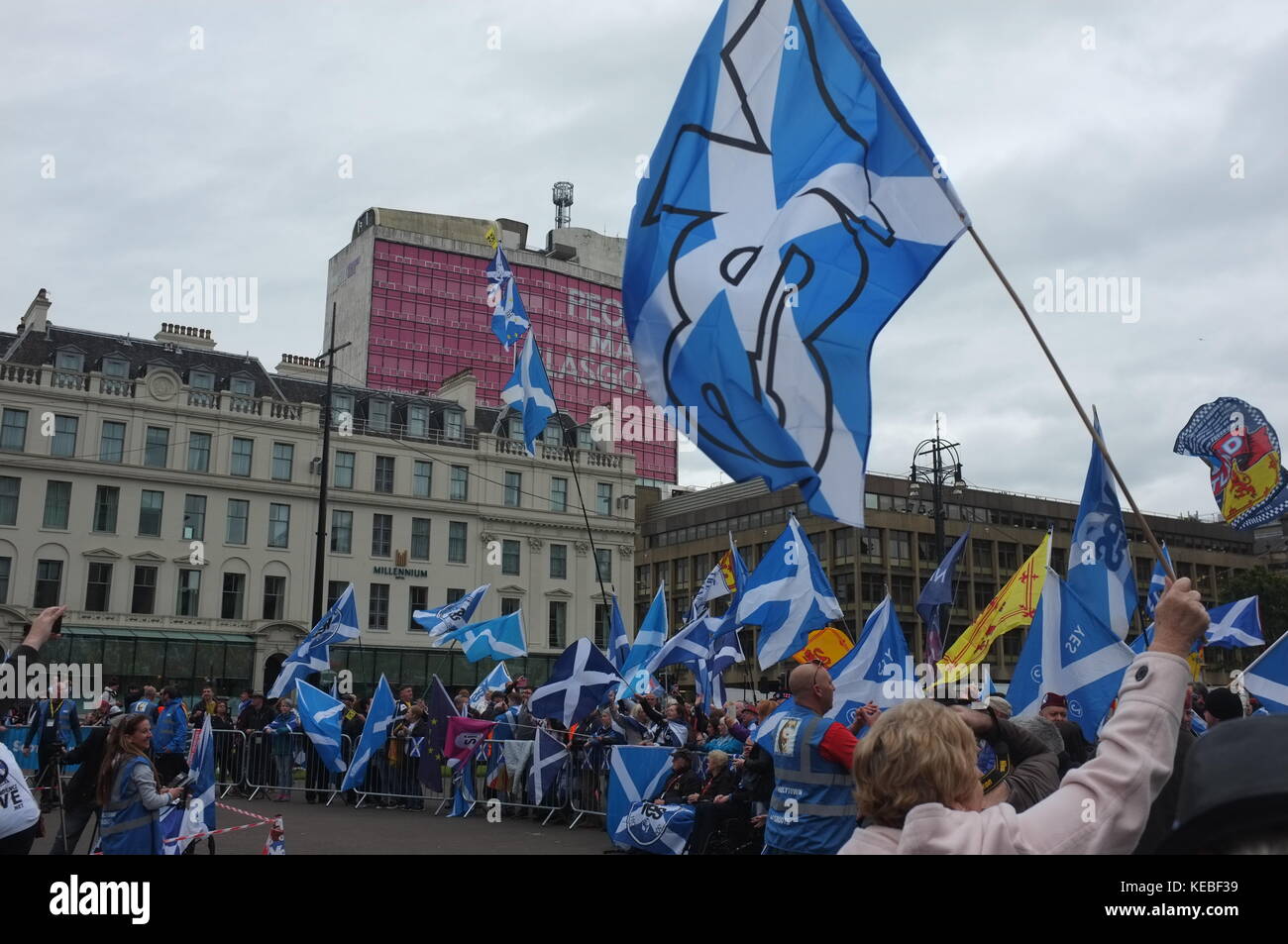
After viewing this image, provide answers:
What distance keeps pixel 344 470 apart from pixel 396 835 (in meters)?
42.1

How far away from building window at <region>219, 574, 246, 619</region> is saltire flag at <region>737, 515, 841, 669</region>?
39.8 m

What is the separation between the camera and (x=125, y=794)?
7574mm

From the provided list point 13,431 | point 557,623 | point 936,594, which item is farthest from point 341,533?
point 936,594

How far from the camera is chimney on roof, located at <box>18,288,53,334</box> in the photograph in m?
48.6

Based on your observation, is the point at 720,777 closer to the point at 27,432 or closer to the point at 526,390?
the point at 526,390

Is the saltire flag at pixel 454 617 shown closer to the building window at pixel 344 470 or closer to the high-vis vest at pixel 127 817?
the high-vis vest at pixel 127 817

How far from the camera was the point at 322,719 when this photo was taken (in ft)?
56.3

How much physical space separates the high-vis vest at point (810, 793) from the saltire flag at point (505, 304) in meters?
12.5

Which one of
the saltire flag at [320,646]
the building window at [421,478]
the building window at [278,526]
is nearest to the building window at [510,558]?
A: the building window at [421,478]

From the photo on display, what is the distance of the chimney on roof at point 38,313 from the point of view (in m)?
48.6

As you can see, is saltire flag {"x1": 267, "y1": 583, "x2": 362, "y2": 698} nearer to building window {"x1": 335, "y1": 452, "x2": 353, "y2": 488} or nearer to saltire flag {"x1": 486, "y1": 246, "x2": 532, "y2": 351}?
saltire flag {"x1": 486, "y1": 246, "x2": 532, "y2": 351}

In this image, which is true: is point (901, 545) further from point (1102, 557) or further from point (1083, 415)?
point (1083, 415)

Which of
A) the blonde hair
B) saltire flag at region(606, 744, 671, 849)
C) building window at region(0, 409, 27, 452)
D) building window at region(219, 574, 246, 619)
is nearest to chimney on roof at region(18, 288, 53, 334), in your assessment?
building window at region(0, 409, 27, 452)
